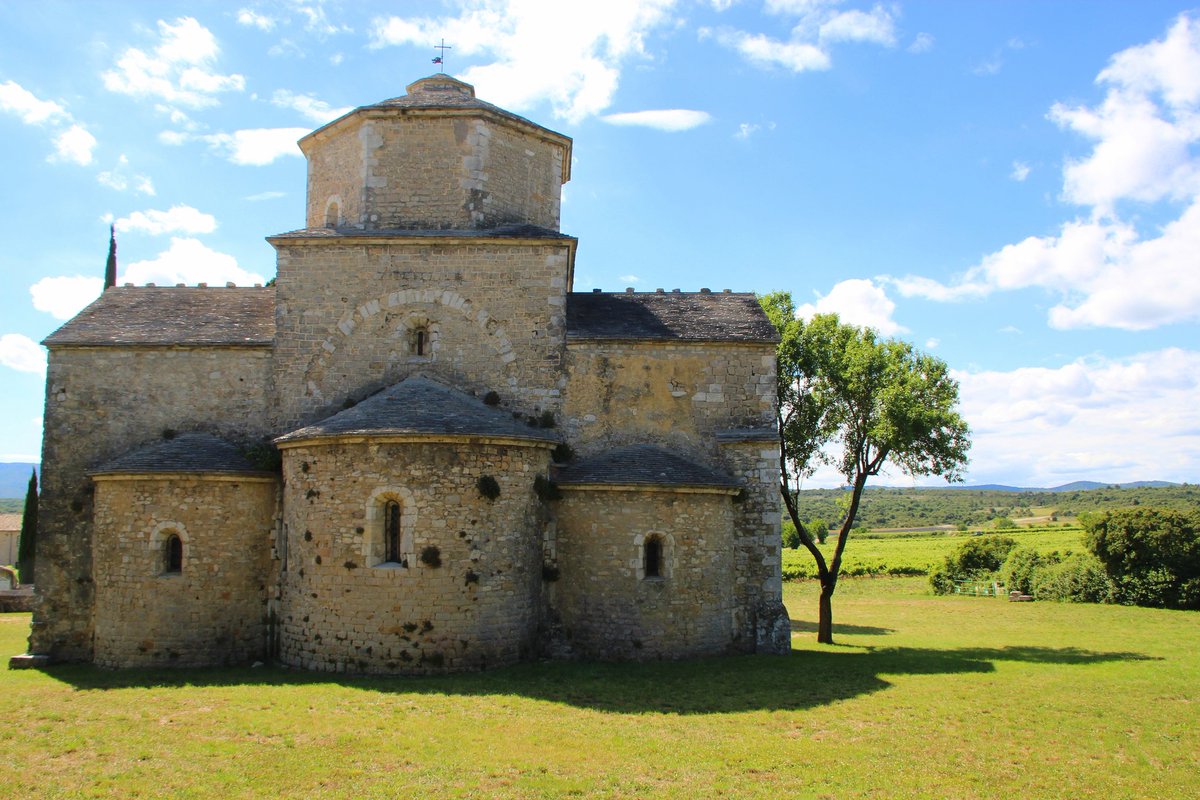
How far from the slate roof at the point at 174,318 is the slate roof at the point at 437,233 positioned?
203 centimetres

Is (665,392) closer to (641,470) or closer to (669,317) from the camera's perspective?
(669,317)

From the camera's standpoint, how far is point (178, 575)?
15.5 metres

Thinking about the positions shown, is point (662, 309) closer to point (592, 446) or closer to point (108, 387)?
point (592, 446)

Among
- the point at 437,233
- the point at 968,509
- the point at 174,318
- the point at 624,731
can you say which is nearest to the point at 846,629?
the point at 624,731

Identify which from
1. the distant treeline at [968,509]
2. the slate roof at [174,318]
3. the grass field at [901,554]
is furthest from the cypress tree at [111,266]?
the distant treeline at [968,509]

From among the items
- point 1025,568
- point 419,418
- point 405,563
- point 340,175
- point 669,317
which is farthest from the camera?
point 1025,568

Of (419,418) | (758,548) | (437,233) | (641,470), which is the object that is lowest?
(758,548)

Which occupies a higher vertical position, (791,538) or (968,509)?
(968,509)

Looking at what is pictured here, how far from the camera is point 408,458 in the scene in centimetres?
1441

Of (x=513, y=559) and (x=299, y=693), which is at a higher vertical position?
(x=513, y=559)

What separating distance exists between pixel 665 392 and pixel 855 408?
25.7ft

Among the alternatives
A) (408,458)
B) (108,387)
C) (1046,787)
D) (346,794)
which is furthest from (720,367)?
(108,387)

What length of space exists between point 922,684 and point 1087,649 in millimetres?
8874

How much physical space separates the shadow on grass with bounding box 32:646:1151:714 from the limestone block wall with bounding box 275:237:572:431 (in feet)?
17.4
